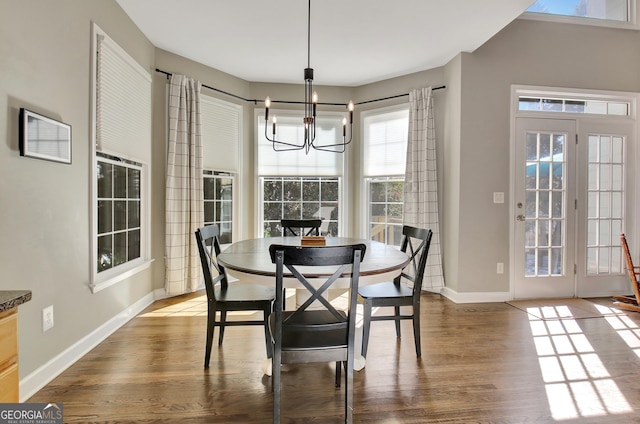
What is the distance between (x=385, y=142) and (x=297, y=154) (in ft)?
3.96

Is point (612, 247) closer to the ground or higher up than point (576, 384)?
higher up

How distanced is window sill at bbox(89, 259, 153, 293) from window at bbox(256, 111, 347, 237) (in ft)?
5.14

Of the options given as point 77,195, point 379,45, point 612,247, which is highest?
point 379,45

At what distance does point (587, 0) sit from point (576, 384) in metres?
4.27

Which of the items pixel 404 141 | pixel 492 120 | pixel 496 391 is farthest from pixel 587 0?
pixel 496 391

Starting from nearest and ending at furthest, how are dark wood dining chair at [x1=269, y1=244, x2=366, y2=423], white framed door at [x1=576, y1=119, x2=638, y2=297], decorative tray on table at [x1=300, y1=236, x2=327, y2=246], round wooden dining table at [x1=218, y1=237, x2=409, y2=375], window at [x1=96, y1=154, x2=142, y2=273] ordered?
1. dark wood dining chair at [x1=269, y1=244, x2=366, y2=423]
2. round wooden dining table at [x1=218, y1=237, x2=409, y2=375]
3. decorative tray on table at [x1=300, y1=236, x2=327, y2=246]
4. window at [x1=96, y1=154, x2=142, y2=273]
5. white framed door at [x1=576, y1=119, x2=638, y2=297]

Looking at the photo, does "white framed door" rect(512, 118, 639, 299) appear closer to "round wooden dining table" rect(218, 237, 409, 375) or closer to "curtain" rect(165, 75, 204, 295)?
"round wooden dining table" rect(218, 237, 409, 375)

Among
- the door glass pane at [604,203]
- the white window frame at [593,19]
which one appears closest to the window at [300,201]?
the white window frame at [593,19]

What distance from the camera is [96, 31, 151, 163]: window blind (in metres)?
2.59

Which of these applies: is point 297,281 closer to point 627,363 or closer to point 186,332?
point 186,332

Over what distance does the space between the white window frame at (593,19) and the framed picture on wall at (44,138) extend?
14.8 feet

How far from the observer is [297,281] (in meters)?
1.67

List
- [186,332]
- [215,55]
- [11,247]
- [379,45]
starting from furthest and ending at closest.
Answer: [215,55] → [379,45] → [186,332] → [11,247]

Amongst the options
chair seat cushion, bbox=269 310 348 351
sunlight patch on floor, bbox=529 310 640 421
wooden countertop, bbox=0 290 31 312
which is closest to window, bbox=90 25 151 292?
Answer: wooden countertop, bbox=0 290 31 312
